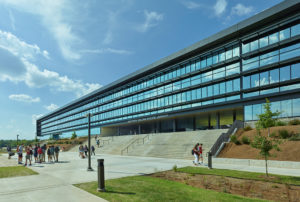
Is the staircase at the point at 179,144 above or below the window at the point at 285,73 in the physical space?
below

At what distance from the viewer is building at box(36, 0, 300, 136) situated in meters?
26.5

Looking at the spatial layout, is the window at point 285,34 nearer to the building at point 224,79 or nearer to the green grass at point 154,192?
the building at point 224,79

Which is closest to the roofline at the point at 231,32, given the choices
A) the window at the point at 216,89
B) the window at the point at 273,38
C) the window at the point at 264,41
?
the window at the point at 273,38

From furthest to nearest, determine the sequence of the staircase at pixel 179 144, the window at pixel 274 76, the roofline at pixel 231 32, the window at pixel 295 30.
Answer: the window at pixel 274 76, the roofline at pixel 231 32, the window at pixel 295 30, the staircase at pixel 179 144

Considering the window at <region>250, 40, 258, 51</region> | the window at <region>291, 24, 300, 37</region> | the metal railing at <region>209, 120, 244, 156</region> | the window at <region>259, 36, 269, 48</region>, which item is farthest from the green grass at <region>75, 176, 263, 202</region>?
the window at <region>250, 40, 258, 51</region>

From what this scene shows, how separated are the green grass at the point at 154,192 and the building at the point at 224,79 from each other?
23830 mm

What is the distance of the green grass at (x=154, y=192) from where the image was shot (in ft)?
22.4

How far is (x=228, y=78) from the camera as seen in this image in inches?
1286

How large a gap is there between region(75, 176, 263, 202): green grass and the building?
23830 mm

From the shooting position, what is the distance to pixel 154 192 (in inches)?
301

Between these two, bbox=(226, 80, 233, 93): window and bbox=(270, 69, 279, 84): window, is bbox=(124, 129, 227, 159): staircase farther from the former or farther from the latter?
bbox=(270, 69, 279, 84): window

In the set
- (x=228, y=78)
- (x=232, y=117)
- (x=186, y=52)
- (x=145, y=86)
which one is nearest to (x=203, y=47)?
(x=186, y=52)

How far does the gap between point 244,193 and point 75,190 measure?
628 cm

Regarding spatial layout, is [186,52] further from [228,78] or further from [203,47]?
[228,78]
